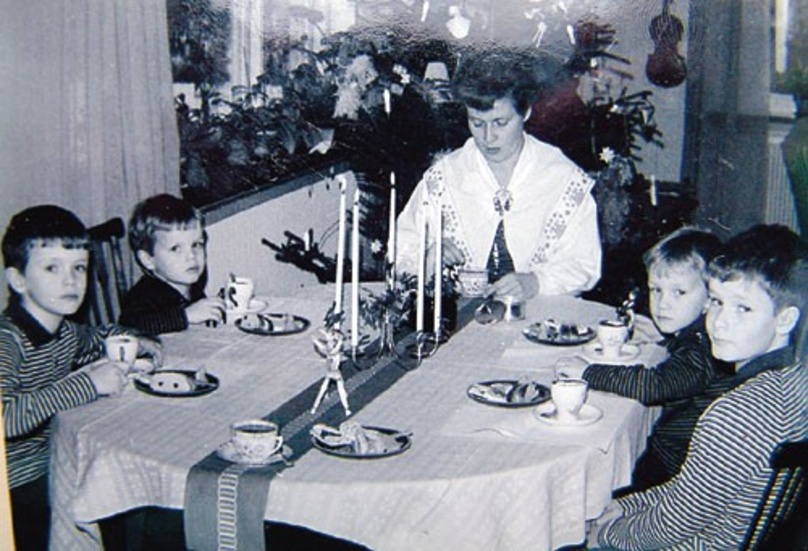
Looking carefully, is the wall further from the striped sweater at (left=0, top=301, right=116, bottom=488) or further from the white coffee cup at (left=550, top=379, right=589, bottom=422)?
the white coffee cup at (left=550, top=379, right=589, bottom=422)

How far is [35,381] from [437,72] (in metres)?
1.28

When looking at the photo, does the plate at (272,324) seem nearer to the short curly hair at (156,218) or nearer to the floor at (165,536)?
the short curly hair at (156,218)

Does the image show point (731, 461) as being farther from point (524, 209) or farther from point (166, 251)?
point (524, 209)

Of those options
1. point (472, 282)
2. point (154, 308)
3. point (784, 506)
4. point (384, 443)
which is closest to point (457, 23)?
point (472, 282)

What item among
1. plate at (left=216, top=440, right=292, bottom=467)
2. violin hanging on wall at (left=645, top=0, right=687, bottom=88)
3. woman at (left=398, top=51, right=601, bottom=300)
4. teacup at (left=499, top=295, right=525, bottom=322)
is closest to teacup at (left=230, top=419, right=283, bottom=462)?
plate at (left=216, top=440, right=292, bottom=467)

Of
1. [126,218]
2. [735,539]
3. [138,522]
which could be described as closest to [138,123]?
[126,218]

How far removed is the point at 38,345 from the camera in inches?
65.9

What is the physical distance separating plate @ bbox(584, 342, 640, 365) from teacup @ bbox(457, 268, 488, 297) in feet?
1.44

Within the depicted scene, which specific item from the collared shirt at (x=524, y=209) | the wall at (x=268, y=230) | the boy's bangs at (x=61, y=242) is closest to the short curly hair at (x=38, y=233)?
the boy's bangs at (x=61, y=242)

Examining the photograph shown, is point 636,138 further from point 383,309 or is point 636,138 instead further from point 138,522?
point 138,522

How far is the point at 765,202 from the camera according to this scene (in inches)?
76.3

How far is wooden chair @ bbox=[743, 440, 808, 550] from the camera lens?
1.17 metres

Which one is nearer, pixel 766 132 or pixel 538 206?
pixel 766 132

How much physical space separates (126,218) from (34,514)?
28.8 inches
